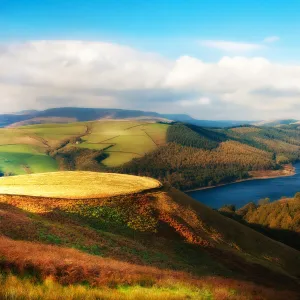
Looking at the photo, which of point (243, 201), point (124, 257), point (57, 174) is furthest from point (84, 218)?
point (243, 201)

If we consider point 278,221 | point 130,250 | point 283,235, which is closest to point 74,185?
point 130,250

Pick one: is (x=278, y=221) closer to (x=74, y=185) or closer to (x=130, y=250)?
(x=74, y=185)

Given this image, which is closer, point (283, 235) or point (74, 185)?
point (74, 185)

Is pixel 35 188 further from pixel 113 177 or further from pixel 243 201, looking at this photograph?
pixel 243 201

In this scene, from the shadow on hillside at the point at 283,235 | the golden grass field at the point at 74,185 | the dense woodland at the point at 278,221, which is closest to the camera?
the golden grass field at the point at 74,185

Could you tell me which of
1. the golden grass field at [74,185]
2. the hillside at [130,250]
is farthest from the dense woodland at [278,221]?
the golden grass field at [74,185]

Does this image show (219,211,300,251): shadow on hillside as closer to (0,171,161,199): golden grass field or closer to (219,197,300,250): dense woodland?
(219,197,300,250): dense woodland

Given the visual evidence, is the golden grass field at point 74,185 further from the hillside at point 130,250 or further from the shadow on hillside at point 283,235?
the shadow on hillside at point 283,235

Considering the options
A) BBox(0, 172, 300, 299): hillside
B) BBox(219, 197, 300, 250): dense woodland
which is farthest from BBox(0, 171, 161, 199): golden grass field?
BBox(219, 197, 300, 250): dense woodland
